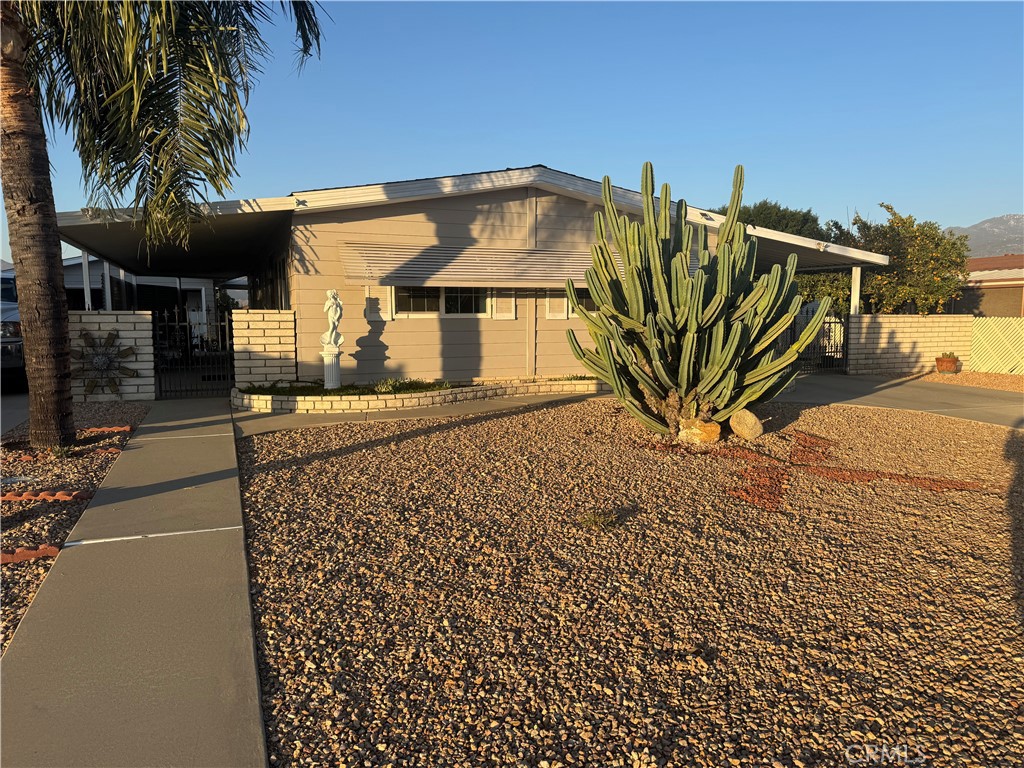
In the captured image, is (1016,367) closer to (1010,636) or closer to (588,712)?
(1010,636)

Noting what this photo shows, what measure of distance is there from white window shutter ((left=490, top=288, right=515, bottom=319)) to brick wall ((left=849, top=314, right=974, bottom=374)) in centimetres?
899

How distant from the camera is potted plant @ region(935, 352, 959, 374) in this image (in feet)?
54.0

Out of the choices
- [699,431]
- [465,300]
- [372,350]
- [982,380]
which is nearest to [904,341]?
[982,380]

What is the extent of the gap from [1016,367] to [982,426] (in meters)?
8.93

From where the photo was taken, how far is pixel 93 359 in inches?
399

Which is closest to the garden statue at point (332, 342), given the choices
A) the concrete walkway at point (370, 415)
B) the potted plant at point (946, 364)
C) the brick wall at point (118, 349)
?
the concrete walkway at point (370, 415)

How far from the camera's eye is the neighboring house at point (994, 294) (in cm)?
2148

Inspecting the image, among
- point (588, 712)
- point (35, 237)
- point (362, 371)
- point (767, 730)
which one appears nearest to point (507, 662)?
point (588, 712)

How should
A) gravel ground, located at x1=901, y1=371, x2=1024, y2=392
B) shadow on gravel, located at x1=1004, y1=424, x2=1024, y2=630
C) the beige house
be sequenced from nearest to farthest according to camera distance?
shadow on gravel, located at x1=1004, y1=424, x2=1024, y2=630, the beige house, gravel ground, located at x1=901, y1=371, x2=1024, y2=392

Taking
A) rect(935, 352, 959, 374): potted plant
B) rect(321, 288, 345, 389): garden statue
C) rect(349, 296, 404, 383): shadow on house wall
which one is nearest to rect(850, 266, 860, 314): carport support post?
rect(935, 352, 959, 374): potted plant

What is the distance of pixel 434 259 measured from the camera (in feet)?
37.5

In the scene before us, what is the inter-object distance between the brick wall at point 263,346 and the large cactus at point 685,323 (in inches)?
212

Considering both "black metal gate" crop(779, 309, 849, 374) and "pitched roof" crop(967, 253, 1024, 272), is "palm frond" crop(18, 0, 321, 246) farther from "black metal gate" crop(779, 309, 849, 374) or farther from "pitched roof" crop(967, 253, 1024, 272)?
"pitched roof" crop(967, 253, 1024, 272)

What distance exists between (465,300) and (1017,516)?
29.8 ft
